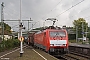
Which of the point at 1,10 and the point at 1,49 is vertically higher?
the point at 1,10

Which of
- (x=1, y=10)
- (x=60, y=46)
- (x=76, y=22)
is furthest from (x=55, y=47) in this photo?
(x=76, y=22)

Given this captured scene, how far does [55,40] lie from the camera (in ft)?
81.6

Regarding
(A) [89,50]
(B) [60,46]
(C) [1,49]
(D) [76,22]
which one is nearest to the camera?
(B) [60,46]

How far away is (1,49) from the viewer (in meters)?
36.8

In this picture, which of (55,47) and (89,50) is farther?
(89,50)

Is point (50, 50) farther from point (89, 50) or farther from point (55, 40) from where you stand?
point (89, 50)

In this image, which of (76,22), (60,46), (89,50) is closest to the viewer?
(60,46)

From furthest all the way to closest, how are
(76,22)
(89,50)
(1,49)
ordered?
(76,22), (1,49), (89,50)

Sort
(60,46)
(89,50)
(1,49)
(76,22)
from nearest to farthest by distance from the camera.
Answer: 1. (60,46)
2. (89,50)
3. (1,49)
4. (76,22)

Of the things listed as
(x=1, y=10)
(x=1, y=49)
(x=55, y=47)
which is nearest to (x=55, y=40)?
(x=55, y=47)

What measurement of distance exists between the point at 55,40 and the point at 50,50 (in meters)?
1.29

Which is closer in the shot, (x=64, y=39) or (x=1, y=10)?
(x=64, y=39)

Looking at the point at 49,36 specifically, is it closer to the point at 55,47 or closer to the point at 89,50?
the point at 55,47

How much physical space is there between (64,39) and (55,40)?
105 centimetres
